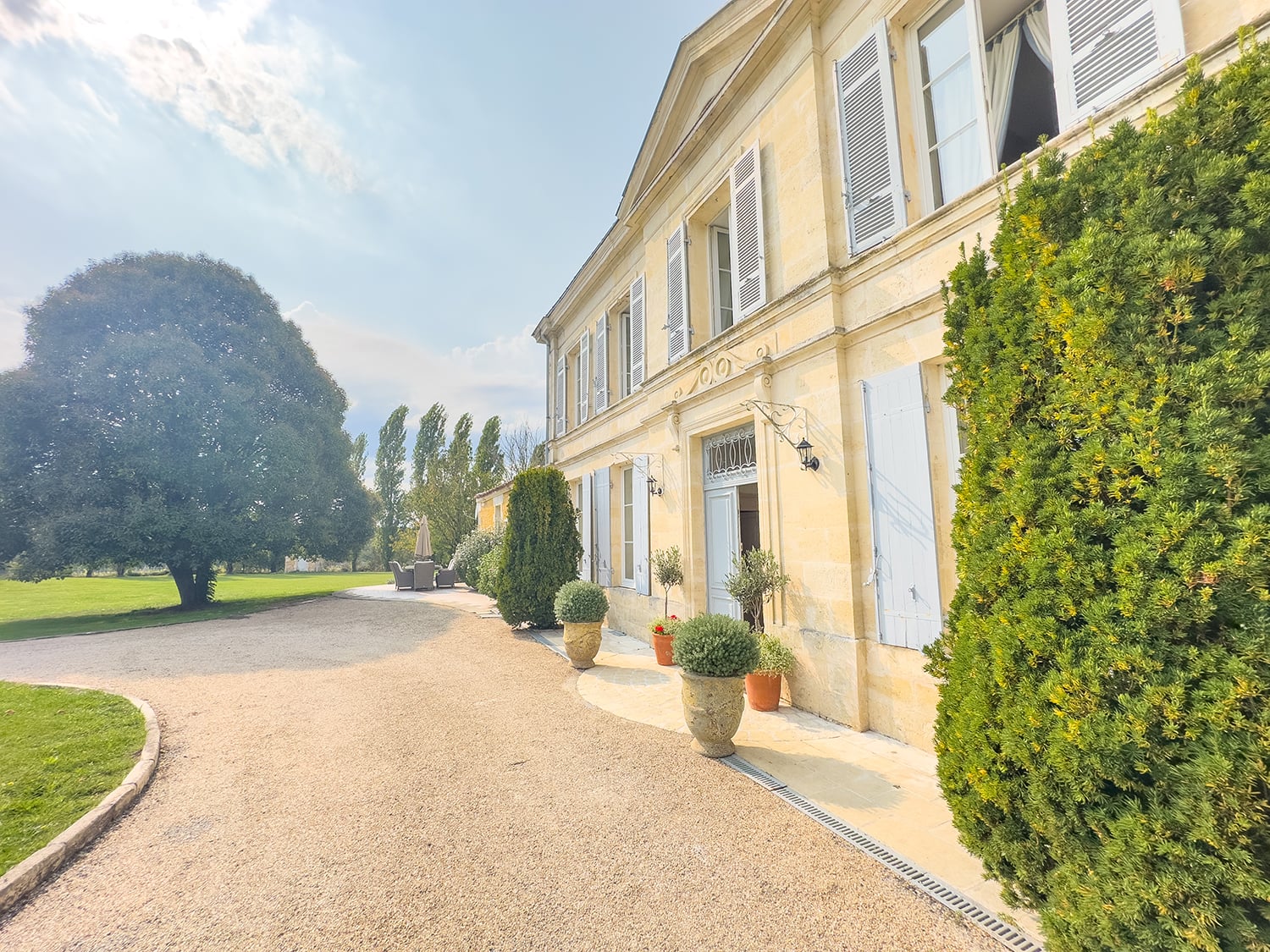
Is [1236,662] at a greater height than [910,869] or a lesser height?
greater

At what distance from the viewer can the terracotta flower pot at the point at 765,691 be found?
16.6 ft

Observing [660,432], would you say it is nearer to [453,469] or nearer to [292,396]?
[292,396]

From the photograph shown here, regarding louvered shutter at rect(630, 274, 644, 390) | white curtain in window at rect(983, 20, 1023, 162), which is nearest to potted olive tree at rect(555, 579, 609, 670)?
louvered shutter at rect(630, 274, 644, 390)

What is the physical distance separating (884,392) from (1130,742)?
326cm

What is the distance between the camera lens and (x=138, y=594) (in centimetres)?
1755

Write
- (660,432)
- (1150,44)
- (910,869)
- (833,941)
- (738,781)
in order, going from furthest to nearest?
(660,432) < (738,781) < (1150,44) < (910,869) < (833,941)

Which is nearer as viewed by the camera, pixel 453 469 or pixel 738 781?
pixel 738 781

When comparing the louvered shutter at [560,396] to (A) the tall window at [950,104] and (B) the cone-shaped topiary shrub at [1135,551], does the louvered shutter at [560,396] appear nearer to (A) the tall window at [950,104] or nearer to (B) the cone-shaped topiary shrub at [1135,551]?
(A) the tall window at [950,104]

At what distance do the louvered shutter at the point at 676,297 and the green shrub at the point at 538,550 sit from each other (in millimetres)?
3388

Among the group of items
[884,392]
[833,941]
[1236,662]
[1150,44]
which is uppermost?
[1150,44]

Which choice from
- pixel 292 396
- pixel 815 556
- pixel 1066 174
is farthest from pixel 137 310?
pixel 1066 174

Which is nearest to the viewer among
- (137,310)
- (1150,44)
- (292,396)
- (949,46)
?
(1150,44)

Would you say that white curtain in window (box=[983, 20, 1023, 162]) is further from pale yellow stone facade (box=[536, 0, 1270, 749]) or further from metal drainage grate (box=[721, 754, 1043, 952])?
metal drainage grate (box=[721, 754, 1043, 952])

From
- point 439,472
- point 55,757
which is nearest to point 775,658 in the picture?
point 55,757
